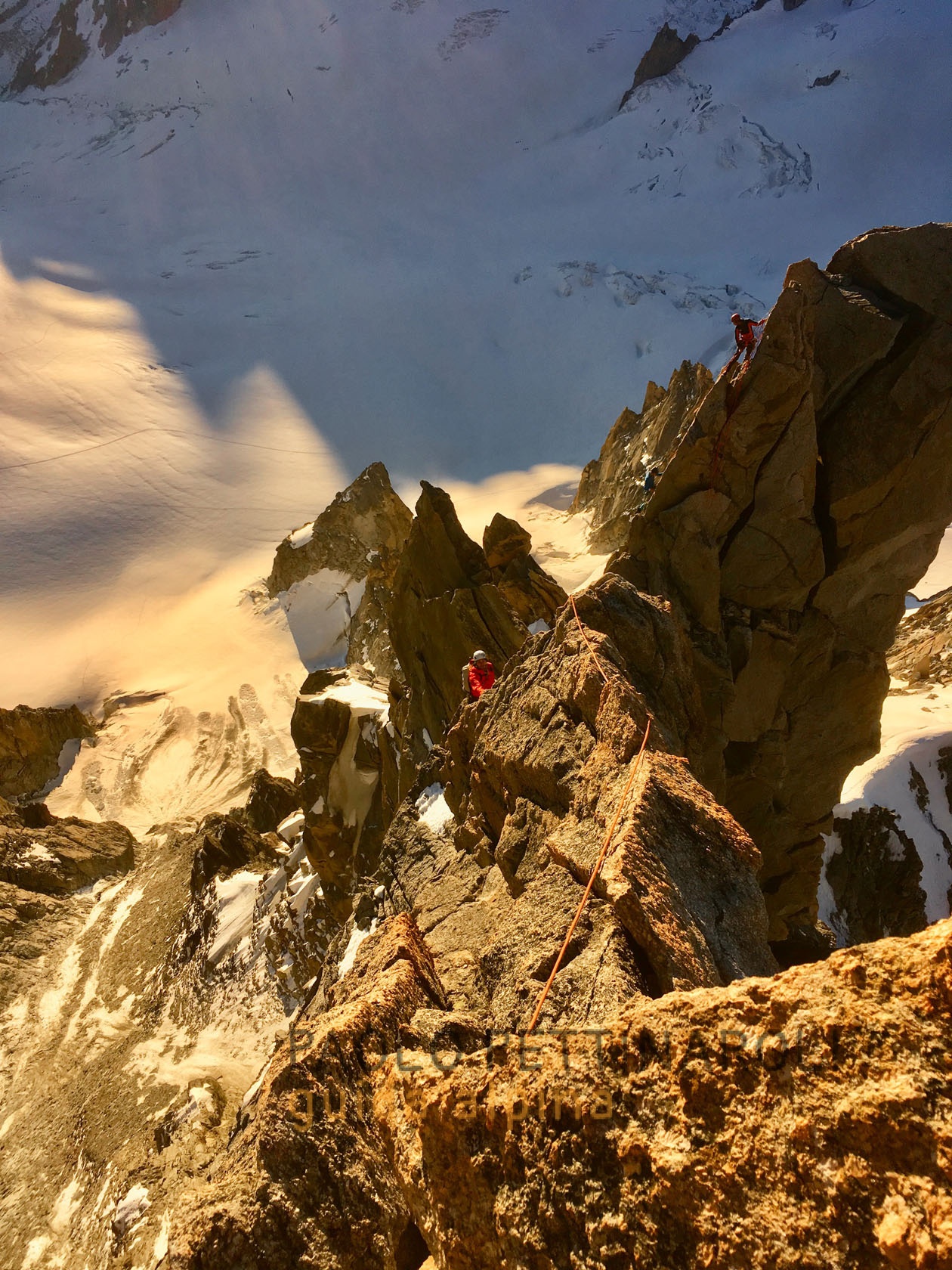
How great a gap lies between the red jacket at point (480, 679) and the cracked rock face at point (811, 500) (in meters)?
2.67

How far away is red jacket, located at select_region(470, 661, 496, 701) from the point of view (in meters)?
11.1

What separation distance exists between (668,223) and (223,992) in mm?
84965

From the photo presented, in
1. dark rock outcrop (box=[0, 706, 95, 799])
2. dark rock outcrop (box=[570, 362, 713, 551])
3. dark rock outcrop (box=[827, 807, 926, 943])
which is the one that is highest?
dark rock outcrop (box=[570, 362, 713, 551])

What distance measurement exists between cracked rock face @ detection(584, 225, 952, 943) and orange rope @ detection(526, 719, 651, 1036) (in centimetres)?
528

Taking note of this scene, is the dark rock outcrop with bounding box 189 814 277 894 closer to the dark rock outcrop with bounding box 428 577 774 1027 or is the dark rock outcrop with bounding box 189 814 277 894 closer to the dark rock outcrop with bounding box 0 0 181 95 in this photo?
the dark rock outcrop with bounding box 428 577 774 1027

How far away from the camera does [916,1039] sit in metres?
2.44

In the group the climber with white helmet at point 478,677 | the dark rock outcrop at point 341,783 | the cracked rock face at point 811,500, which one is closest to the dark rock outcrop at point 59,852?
the dark rock outcrop at point 341,783

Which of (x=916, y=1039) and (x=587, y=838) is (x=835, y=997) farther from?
(x=587, y=838)

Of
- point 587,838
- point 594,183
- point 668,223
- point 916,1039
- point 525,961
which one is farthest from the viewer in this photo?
point 594,183

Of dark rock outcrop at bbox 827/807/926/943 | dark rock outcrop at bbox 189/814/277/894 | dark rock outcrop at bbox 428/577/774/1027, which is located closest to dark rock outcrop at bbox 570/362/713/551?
dark rock outcrop at bbox 827/807/926/943

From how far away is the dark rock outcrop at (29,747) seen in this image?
32.4m

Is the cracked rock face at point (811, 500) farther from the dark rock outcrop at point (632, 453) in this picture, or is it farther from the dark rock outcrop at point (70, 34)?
the dark rock outcrop at point (70, 34)

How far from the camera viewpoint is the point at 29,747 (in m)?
33.1

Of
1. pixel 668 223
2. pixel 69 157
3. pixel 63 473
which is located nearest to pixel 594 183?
pixel 668 223
